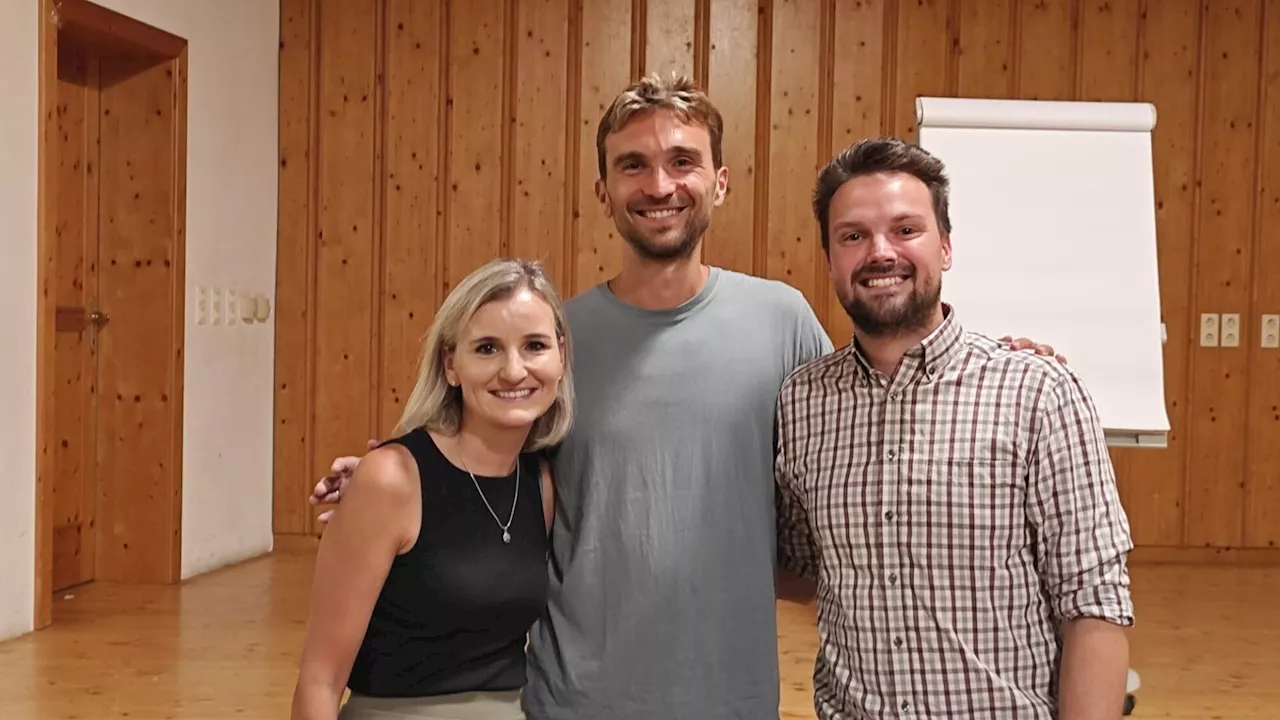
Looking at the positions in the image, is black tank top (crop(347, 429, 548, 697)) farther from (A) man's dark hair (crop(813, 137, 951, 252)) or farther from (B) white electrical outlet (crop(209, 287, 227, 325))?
(B) white electrical outlet (crop(209, 287, 227, 325))

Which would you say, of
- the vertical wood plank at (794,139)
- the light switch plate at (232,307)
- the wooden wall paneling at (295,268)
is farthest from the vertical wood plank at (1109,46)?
the light switch plate at (232,307)

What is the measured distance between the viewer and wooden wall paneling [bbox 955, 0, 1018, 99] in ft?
18.4

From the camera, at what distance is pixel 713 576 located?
1.80 m

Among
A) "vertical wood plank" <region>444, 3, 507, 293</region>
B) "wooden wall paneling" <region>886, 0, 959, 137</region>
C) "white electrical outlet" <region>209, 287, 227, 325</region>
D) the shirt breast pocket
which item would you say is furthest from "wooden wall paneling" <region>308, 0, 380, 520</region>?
the shirt breast pocket

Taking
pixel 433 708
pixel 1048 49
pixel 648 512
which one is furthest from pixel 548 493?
pixel 1048 49

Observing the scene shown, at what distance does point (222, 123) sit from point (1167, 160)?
4.30 m

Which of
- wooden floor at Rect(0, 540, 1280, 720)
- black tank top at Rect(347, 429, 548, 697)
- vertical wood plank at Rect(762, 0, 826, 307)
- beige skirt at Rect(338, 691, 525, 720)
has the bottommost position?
wooden floor at Rect(0, 540, 1280, 720)

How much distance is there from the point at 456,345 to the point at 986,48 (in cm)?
456

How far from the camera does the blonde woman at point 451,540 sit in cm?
165

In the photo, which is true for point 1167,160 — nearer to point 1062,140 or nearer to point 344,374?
point 1062,140

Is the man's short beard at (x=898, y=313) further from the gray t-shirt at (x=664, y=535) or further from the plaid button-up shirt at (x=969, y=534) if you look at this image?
the gray t-shirt at (x=664, y=535)

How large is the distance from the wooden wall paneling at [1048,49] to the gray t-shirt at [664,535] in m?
4.30

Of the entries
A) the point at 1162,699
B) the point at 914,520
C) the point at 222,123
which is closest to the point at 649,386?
the point at 914,520

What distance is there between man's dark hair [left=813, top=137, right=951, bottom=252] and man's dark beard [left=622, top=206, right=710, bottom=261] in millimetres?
255
